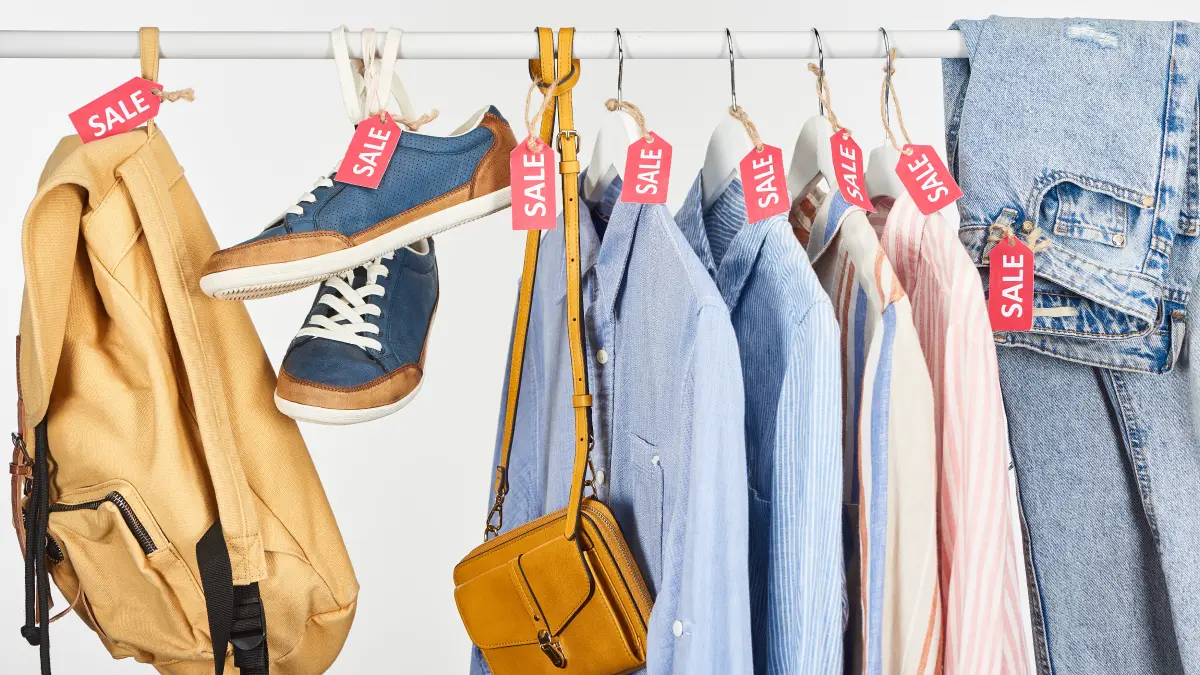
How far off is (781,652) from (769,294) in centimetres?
36

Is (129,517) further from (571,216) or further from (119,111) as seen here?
(571,216)

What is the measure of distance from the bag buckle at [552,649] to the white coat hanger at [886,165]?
646mm

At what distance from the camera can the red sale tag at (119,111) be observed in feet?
3.68

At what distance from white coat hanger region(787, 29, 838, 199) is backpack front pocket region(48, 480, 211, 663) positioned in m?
0.84

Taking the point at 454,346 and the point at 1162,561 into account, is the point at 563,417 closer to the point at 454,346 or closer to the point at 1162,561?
the point at 1162,561

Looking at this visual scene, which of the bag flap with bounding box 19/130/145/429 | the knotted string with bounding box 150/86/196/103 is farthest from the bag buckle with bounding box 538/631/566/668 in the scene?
the knotted string with bounding box 150/86/196/103

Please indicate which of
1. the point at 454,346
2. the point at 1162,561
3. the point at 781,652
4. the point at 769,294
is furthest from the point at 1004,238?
the point at 454,346

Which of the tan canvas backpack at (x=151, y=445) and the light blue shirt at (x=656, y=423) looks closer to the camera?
the light blue shirt at (x=656, y=423)

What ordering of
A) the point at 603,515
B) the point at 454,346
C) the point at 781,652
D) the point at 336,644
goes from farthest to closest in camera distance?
the point at 454,346 < the point at 336,644 < the point at 603,515 < the point at 781,652

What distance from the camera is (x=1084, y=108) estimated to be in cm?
117

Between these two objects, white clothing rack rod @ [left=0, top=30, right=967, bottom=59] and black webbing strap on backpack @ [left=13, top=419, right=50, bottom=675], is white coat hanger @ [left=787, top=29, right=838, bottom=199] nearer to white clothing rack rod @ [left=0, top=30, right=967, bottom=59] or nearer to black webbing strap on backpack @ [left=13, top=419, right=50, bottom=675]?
white clothing rack rod @ [left=0, top=30, right=967, bottom=59]

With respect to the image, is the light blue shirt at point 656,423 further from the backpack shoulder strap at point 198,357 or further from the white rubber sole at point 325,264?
the backpack shoulder strap at point 198,357

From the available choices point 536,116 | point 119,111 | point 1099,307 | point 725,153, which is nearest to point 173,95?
point 119,111

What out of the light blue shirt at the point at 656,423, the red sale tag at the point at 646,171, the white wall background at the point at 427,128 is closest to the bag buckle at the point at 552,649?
the light blue shirt at the point at 656,423
